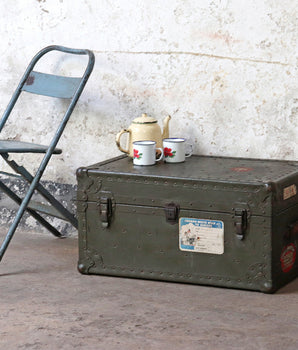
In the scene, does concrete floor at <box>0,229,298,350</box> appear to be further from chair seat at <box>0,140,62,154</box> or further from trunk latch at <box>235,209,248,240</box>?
chair seat at <box>0,140,62,154</box>

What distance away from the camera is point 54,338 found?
2.93 metres

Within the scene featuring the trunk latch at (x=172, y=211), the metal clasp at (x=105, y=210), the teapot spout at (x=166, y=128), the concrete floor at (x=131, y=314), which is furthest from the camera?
the teapot spout at (x=166, y=128)

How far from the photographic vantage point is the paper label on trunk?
344cm

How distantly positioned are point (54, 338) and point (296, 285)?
119 cm

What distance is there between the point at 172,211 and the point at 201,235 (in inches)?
6.6

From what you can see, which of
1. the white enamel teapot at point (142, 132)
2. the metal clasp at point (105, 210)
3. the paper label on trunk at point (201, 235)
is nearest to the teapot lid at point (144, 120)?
the white enamel teapot at point (142, 132)

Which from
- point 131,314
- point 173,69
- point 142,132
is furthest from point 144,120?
point 131,314

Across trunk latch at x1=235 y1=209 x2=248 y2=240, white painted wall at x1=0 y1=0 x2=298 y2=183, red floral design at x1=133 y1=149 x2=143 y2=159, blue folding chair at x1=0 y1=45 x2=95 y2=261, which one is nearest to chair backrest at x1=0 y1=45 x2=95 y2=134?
blue folding chair at x1=0 y1=45 x2=95 y2=261

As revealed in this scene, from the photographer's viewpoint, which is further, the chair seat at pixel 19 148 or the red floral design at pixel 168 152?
the red floral design at pixel 168 152

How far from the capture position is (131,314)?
3.17 meters

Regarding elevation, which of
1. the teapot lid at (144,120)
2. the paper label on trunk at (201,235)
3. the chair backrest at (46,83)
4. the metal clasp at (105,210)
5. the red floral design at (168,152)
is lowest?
the paper label on trunk at (201,235)

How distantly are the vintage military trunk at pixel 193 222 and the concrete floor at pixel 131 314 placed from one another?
8 cm

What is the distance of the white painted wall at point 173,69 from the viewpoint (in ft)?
12.5

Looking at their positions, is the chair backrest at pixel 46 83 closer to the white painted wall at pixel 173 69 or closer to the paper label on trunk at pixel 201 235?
the white painted wall at pixel 173 69
